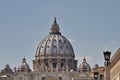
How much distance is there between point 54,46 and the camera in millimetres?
146625

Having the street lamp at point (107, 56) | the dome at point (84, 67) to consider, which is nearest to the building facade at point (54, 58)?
the dome at point (84, 67)

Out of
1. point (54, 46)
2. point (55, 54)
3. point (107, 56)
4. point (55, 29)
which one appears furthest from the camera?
point (55, 29)

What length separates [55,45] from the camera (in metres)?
147

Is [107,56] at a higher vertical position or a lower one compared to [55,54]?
lower

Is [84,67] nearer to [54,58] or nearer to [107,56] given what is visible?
[54,58]

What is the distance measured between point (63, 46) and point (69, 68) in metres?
7.53

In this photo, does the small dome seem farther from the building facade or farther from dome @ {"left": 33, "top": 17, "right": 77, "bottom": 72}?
dome @ {"left": 33, "top": 17, "right": 77, "bottom": 72}

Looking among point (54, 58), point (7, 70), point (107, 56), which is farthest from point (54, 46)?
point (107, 56)

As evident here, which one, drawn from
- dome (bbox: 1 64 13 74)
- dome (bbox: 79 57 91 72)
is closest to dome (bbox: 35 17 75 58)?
dome (bbox: 79 57 91 72)

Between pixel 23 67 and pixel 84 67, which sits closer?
pixel 84 67

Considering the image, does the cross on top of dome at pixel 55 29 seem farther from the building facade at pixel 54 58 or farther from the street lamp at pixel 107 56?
the street lamp at pixel 107 56

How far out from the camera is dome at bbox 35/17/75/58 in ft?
474

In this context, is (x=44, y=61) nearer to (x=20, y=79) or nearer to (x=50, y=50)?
(x=50, y=50)

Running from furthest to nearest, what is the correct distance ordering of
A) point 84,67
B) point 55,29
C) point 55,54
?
point 55,29, point 55,54, point 84,67
